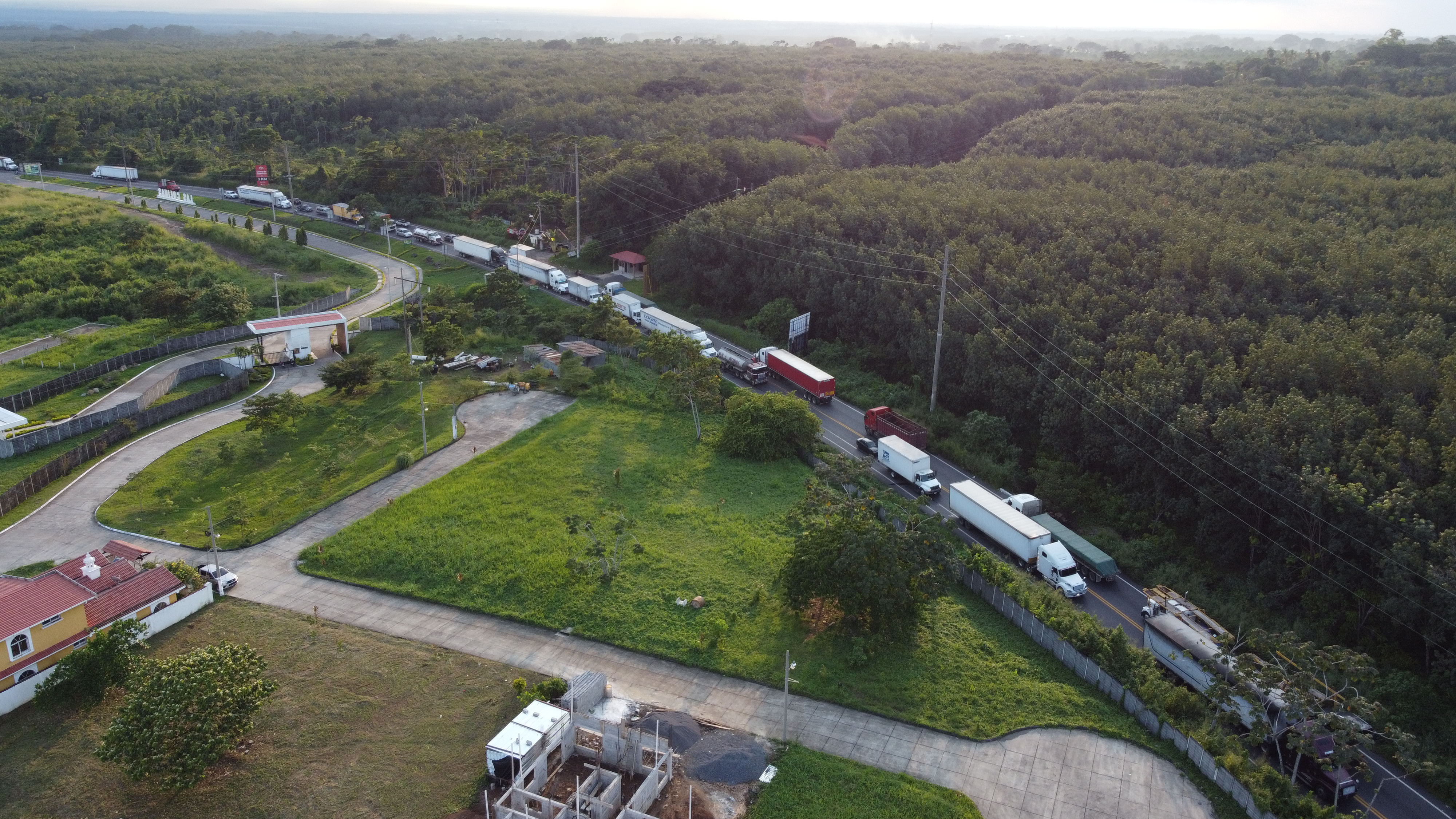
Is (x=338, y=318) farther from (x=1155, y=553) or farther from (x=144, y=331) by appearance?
(x=1155, y=553)

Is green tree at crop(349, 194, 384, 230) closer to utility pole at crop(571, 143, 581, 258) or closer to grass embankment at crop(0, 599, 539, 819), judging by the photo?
utility pole at crop(571, 143, 581, 258)

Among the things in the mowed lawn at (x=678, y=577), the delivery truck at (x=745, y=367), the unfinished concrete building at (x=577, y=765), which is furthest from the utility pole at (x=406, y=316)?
the unfinished concrete building at (x=577, y=765)

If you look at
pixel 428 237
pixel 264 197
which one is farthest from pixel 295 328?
pixel 264 197

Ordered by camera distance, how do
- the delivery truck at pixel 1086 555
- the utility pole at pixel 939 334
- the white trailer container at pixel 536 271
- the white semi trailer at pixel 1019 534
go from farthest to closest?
the white trailer container at pixel 536 271, the utility pole at pixel 939 334, the delivery truck at pixel 1086 555, the white semi trailer at pixel 1019 534

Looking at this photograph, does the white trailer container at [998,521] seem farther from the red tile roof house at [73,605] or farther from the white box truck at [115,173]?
the white box truck at [115,173]

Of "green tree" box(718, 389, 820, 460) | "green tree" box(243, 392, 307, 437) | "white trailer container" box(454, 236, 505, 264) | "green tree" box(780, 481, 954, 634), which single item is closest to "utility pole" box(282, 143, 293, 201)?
"white trailer container" box(454, 236, 505, 264)

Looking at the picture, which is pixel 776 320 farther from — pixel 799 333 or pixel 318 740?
pixel 318 740
